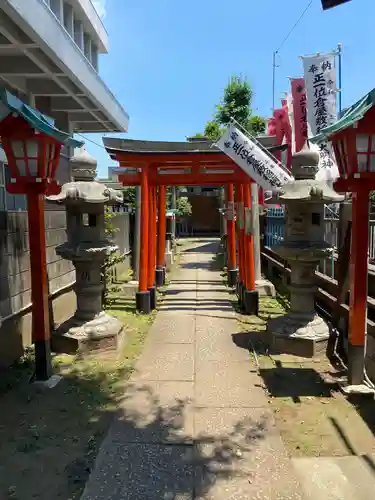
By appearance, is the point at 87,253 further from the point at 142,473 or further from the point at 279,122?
the point at 279,122

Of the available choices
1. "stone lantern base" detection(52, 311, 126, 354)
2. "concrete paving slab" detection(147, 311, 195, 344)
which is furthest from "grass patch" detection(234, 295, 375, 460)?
"stone lantern base" detection(52, 311, 126, 354)

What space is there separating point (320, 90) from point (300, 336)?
6.93 m

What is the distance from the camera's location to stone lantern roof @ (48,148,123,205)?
5.82m

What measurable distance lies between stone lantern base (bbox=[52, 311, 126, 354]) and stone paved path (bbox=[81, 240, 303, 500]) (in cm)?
55

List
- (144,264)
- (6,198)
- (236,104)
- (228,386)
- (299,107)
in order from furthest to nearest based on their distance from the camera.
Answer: (236,104) → (299,107) → (144,264) → (6,198) → (228,386)

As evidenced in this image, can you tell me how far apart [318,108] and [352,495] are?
9.16 meters

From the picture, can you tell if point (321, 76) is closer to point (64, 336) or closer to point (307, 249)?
point (307, 249)

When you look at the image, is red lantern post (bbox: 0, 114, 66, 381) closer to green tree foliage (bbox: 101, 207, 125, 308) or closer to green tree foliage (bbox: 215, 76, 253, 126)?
green tree foliage (bbox: 101, 207, 125, 308)

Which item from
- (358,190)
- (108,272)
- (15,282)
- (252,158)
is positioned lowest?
(108,272)

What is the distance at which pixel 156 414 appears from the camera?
422 cm

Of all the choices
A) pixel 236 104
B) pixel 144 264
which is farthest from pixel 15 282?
pixel 236 104

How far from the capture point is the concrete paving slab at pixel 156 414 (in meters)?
3.79

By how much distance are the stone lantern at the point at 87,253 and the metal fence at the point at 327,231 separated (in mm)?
2641

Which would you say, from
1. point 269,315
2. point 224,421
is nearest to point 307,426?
point 224,421
